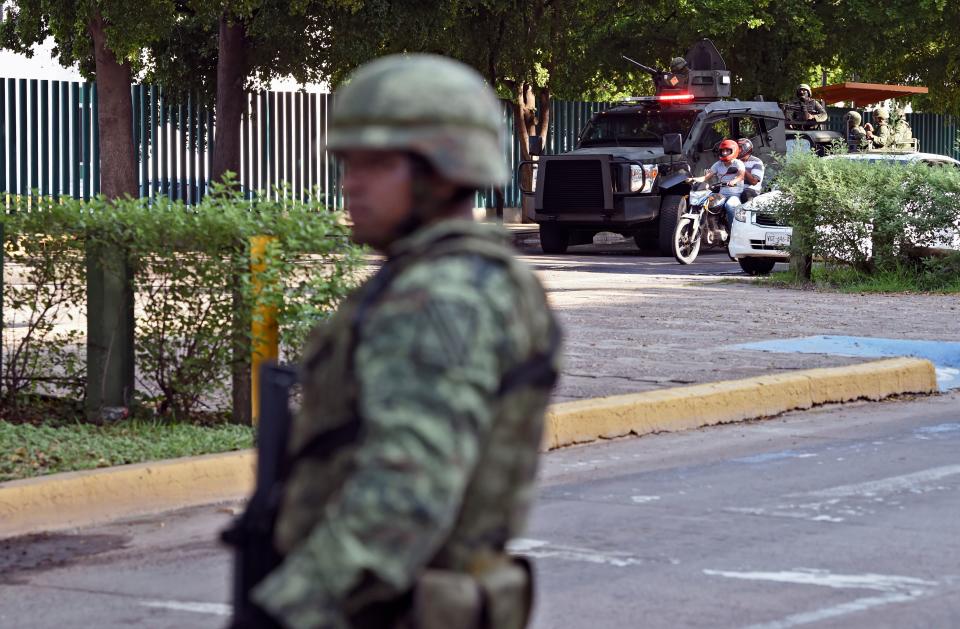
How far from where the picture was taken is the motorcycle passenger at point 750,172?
24.1 meters

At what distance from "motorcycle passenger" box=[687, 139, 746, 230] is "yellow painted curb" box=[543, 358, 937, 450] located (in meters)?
12.3

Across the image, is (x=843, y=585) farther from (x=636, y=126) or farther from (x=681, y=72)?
(x=681, y=72)

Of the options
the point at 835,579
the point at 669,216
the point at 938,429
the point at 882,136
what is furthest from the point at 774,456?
the point at 882,136

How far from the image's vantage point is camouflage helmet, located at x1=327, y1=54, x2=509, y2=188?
2.33 metres

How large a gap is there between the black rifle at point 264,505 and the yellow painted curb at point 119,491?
15.3ft

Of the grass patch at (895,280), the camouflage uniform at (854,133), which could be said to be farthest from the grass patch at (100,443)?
the camouflage uniform at (854,133)

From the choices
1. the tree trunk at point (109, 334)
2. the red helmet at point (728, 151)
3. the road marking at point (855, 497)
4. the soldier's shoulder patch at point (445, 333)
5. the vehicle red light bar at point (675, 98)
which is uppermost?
the vehicle red light bar at point (675, 98)

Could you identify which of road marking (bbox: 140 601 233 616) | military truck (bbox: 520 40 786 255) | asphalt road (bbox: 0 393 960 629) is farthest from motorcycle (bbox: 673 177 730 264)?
road marking (bbox: 140 601 233 616)

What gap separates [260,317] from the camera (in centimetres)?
811

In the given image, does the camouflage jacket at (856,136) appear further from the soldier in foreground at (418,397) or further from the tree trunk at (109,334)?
the soldier in foreground at (418,397)

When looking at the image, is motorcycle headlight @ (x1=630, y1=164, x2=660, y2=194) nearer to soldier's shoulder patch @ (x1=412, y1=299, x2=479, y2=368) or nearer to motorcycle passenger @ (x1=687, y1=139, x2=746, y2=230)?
motorcycle passenger @ (x1=687, y1=139, x2=746, y2=230)

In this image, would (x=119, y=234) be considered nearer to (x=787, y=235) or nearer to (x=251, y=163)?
(x=787, y=235)

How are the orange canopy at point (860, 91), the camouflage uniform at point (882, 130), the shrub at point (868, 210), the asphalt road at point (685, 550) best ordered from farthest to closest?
1. the orange canopy at point (860, 91)
2. the camouflage uniform at point (882, 130)
3. the shrub at point (868, 210)
4. the asphalt road at point (685, 550)

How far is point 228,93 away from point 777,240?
11112mm
